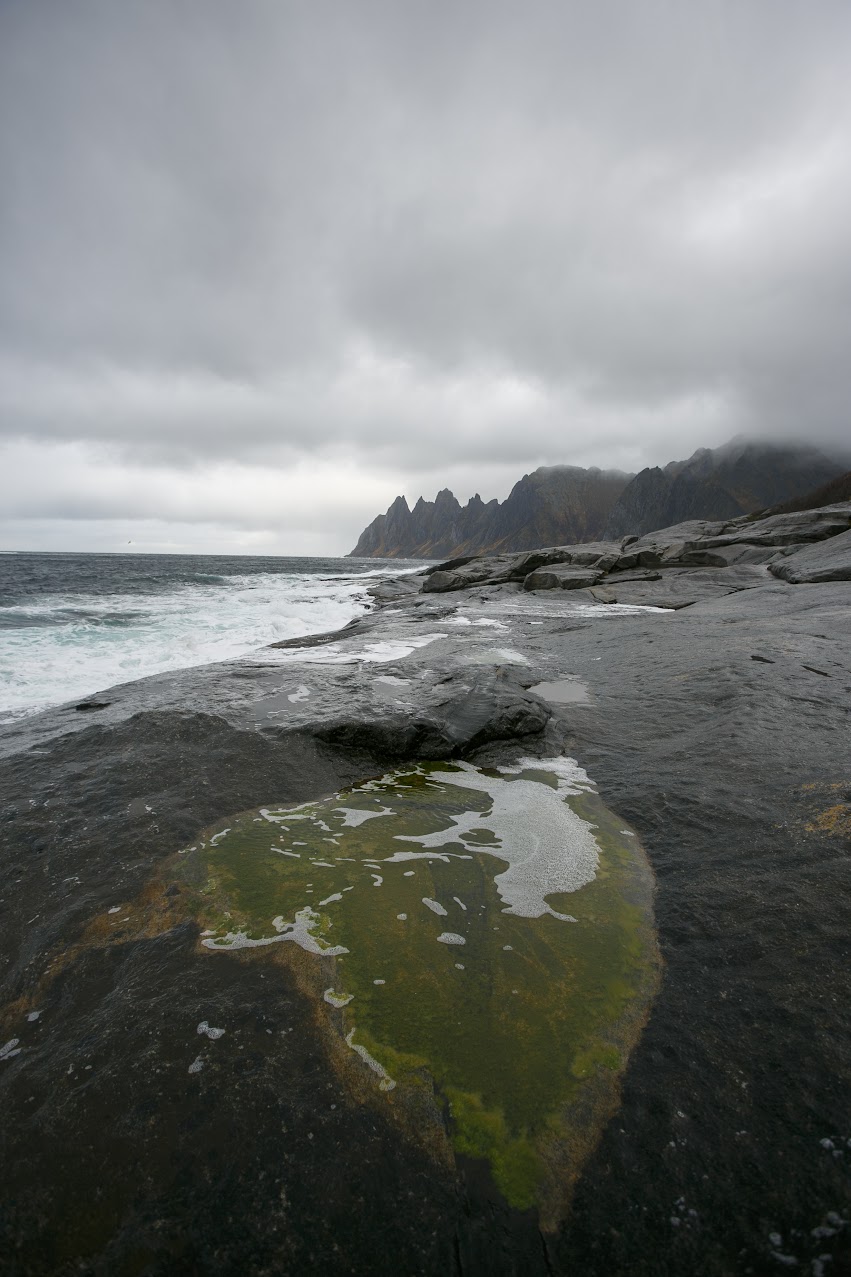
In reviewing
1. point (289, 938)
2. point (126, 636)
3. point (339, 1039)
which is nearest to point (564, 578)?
point (126, 636)

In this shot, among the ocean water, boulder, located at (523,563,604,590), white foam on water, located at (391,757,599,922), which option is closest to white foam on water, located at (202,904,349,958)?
white foam on water, located at (391,757,599,922)

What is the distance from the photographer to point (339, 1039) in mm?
2117

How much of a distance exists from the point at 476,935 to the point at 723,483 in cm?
13645

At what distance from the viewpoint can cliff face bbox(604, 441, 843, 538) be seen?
110562 millimetres

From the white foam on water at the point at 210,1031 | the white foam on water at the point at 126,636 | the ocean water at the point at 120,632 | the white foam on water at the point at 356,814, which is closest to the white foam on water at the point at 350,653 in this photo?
Result: the white foam on water at the point at 126,636

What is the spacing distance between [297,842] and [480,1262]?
234cm

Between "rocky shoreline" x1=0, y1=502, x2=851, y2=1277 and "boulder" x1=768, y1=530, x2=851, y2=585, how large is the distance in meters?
13.1

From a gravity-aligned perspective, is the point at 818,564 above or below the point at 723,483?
below

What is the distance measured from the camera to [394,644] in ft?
35.1

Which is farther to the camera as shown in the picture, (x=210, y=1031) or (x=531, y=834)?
(x=531, y=834)

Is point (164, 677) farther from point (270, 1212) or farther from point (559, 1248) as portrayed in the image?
point (559, 1248)

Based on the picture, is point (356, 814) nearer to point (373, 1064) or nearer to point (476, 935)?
point (476, 935)

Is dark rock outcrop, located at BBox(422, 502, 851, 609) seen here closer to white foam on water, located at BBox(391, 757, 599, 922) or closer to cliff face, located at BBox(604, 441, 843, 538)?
white foam on water, located at BBox(391, 757, 599, 922)

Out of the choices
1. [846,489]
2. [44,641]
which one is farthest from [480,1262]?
[846,489]
